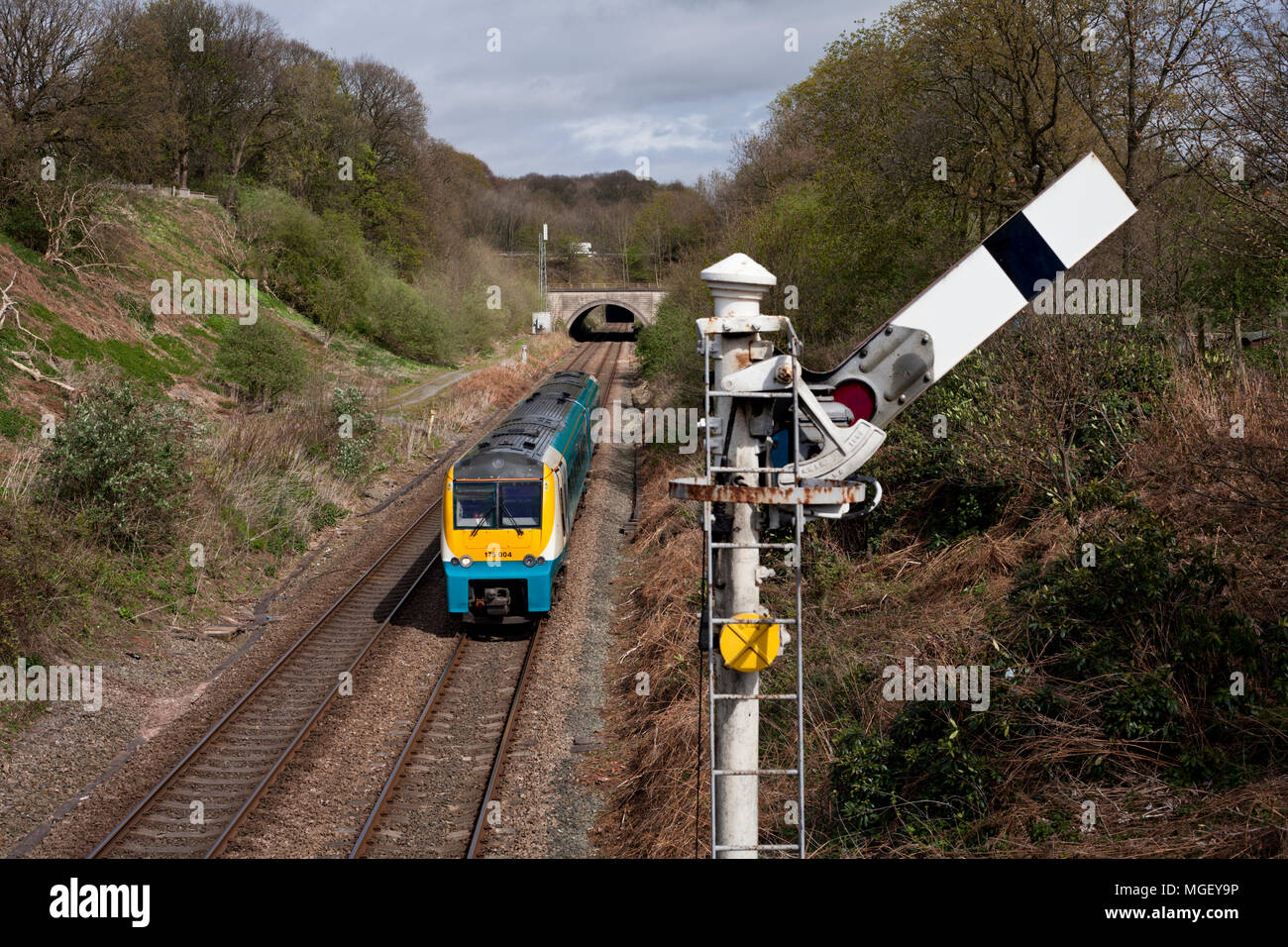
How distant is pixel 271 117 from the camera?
5209 cm

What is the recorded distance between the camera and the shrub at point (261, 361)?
2652 centimetres

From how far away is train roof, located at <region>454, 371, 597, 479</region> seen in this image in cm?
1470

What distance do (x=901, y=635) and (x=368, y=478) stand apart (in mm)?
17858

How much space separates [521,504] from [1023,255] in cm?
1137

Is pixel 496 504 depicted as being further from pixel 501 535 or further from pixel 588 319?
pixel 588 319

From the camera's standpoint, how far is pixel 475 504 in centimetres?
1459

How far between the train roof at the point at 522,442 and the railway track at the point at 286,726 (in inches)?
109

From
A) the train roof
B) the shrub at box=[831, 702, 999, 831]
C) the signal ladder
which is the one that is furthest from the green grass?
the signal ladder

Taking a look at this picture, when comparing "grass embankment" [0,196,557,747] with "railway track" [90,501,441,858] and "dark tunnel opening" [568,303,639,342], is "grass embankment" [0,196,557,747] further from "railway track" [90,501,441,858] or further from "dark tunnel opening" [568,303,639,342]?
"dark tunnel opening" [568,303,639,342]

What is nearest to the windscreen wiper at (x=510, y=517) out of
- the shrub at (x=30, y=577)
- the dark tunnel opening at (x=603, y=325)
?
the shrub at (x=30, y=577)

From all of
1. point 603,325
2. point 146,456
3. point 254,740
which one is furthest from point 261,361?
point 603,325

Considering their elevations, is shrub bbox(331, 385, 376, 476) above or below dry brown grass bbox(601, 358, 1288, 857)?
above

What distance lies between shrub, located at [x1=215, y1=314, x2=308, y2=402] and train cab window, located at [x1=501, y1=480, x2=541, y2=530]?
47.6ft

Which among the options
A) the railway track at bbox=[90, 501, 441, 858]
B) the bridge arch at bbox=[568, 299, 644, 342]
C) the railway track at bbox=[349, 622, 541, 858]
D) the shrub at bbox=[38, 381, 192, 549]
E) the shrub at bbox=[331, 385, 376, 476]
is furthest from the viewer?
the bridge arch at bbox=[568, 299, 644, 342]
